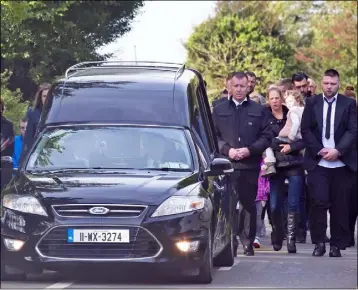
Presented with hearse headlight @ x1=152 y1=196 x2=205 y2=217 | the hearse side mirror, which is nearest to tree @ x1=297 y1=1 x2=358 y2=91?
the hearse side mirror

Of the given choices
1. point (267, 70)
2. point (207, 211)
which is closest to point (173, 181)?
point (207, 211)

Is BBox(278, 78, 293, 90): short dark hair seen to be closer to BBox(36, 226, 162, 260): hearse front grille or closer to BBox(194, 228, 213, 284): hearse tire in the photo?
BBox(194, 228, 213, 284): hearse tire

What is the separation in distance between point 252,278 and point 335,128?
3.45 metres

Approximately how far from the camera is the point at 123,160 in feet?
39.2

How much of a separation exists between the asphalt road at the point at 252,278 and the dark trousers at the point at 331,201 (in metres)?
0.81

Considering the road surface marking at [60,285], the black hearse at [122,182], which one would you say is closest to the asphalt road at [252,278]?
the road surface marking at [60,285]

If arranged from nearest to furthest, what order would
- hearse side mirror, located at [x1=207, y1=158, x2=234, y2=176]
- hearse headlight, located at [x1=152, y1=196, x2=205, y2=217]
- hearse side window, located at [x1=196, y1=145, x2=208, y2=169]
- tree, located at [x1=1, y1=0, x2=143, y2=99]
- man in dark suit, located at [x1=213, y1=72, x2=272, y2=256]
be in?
1. hearse headlight, located at [x1=152, y1=196, x2=205, y2=217]
2. hearse side mirror, located at [x1=207, y1=158, x2=234, y2=176]
3. hearse side window, located at [x1=196, y1=145, x2=208, y2=169]
4. man in dark suit, located at [x1=213, y1=72, x2=272, y2=256]
5. tree, located at [x1=1, y1=0, x2=143, y2=99]

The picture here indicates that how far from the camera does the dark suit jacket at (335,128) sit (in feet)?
48.5

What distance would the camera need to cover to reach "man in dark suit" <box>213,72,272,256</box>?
15.0 m

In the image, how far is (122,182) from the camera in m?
11.2

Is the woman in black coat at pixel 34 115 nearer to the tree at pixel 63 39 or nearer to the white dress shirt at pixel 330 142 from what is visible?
the white dress shirt at pixel 330 142

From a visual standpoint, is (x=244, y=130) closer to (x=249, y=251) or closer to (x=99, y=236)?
(x=249, y=251)

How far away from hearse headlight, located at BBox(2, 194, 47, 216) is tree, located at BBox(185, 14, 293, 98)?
205ft

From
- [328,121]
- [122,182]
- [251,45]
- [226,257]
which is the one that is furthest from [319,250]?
[251,45]
